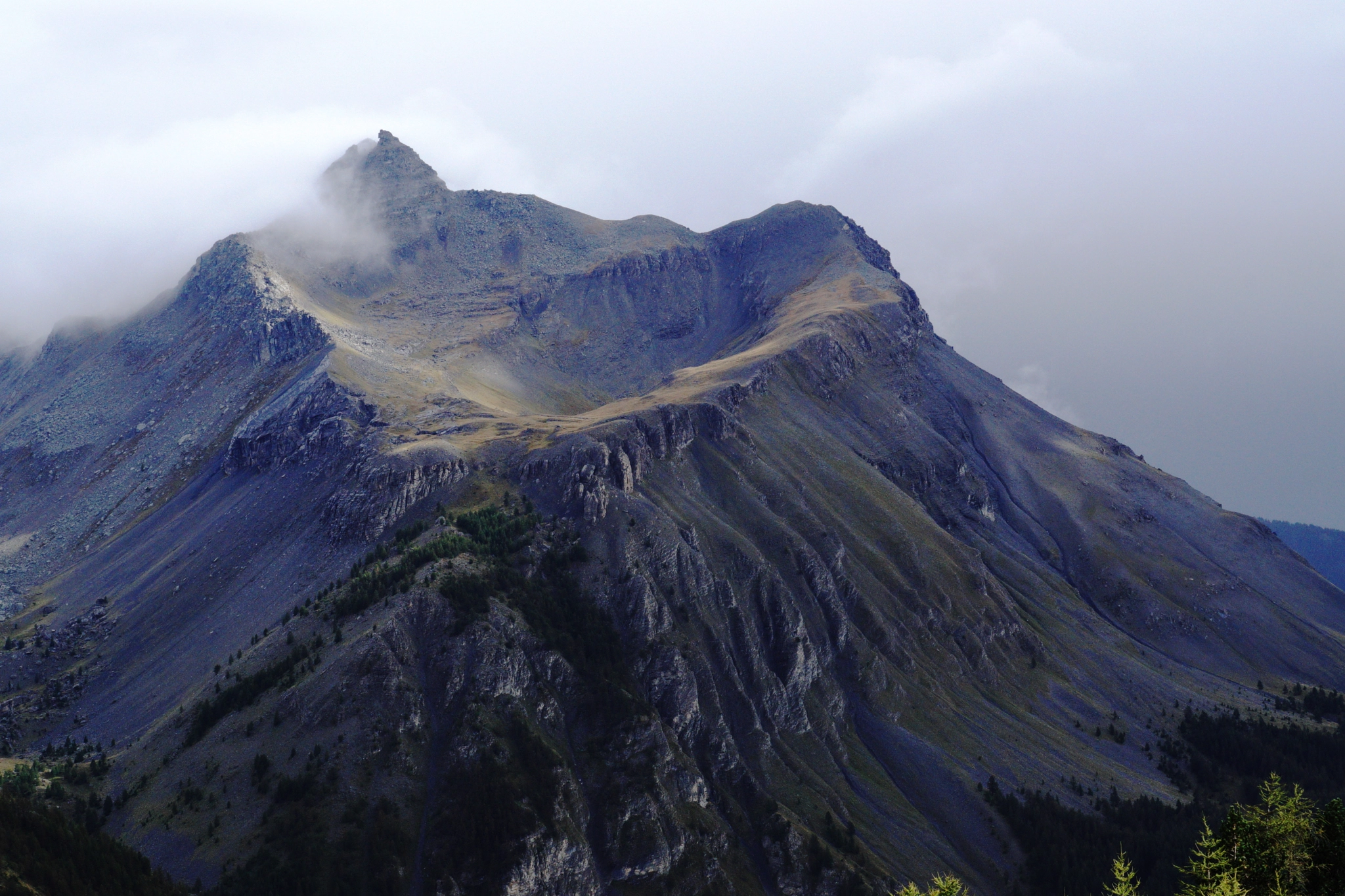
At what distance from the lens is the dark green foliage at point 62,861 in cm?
10069

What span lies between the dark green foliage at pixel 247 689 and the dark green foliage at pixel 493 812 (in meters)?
40.6

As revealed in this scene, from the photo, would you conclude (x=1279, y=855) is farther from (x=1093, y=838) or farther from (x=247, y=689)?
(x=247, y=689)

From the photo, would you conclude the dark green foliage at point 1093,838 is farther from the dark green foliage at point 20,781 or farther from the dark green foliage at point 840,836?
the dark green foliage at point 20,781

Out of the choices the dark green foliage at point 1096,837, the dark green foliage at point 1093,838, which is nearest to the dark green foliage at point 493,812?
the dark green foliage at point 1093,838

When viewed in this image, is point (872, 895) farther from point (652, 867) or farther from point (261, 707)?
point (261, 707)

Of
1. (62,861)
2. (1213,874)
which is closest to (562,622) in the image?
(62,861)

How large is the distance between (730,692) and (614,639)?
101 ft

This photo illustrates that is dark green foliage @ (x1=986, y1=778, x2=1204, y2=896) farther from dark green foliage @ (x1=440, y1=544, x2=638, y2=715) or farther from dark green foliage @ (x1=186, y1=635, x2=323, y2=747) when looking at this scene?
dark green foliage @ (x1=186, y1=635, x2=323, y2=747)

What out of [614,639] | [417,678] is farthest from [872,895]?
[417,678]

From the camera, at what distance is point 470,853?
5576 inches

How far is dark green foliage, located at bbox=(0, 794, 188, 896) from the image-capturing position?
3964 inches

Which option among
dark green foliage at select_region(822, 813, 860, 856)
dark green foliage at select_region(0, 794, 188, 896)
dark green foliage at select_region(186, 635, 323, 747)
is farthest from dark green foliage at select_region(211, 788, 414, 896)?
dark green foliage at select_region(822, 813, 860, 856)

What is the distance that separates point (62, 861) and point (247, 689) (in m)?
54.6

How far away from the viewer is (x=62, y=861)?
107 metres
